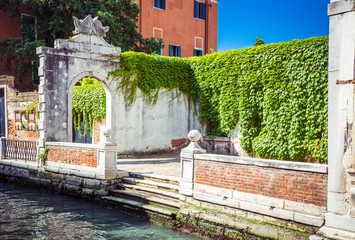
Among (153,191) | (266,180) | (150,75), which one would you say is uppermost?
(150,75)

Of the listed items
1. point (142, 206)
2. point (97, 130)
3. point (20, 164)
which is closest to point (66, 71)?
point (97, 130)

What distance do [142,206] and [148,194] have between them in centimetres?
49

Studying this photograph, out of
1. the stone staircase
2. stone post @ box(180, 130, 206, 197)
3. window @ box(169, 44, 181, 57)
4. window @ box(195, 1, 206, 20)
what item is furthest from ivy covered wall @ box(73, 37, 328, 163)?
window @ box(195, 1, 206, 20)

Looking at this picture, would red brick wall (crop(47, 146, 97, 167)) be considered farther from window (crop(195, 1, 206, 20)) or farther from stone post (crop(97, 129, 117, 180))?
window (crop(195, 1, 206, 20))

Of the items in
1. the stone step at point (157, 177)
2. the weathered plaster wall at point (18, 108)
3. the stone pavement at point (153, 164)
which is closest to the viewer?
the stone step at point (157, 177)

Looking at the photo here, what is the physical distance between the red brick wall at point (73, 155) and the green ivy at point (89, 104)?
257cm

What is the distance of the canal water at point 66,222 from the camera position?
19.6ft

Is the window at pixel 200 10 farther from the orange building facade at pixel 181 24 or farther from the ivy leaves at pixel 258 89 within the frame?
the ivy leaves at pixel 258 89

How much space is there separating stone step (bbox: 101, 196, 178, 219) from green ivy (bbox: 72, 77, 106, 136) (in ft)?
15.2

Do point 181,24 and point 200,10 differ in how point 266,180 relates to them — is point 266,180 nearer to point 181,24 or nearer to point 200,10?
point 181,24

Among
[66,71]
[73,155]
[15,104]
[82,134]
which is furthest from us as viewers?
[15,104]

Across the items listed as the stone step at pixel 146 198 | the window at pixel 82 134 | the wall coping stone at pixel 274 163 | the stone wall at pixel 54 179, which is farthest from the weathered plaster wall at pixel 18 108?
the wall coping stone at pixel 274 163

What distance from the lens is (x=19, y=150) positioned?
10781 mm

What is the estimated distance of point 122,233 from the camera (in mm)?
6078
